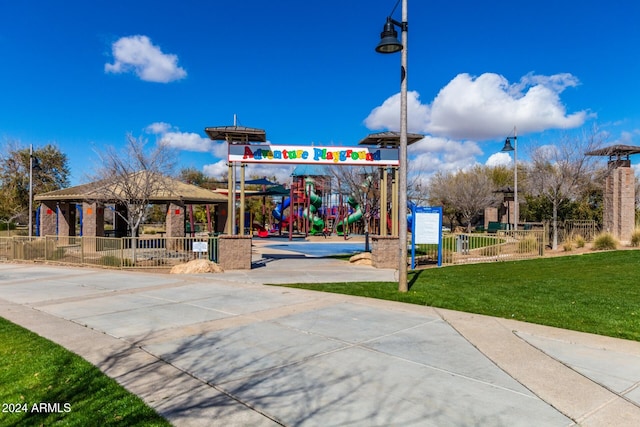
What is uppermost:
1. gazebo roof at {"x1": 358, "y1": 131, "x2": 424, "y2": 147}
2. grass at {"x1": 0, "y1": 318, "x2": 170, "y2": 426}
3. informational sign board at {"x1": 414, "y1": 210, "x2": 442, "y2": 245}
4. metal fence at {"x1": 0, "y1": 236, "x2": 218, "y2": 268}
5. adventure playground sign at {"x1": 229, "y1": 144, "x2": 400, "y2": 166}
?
gazebo roof at {"x1": 358, "y1": 131, "x2": 424, "y2": 147}

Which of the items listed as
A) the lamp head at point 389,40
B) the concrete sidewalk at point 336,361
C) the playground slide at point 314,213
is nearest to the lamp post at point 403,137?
the lamp head at point 389,40

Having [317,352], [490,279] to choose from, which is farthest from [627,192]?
[317,352]

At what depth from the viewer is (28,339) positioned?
6098 millimetres

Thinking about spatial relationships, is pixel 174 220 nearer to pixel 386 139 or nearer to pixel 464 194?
pixel 386 139

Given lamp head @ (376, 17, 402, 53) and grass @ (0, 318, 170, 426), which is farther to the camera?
lamp head @ (376, 17, 402, 53)

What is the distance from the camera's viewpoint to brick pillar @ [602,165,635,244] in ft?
75.2

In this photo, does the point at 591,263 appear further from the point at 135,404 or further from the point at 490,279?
the point at 135,404

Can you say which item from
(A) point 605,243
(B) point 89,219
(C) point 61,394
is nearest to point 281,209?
(B) point 89,219

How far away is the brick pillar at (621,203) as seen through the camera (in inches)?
902

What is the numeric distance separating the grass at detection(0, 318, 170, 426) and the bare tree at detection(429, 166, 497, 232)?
39.0 m

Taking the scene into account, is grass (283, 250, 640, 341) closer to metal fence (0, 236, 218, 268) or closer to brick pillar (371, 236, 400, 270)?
brick pillar (371, 236, 400, 270)

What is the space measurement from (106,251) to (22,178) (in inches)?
1057

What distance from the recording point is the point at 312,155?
15383mm

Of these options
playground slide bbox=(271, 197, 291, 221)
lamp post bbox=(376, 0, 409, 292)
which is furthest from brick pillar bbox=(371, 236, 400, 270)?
playground slide bbox=(271, 197, 291, 221)
